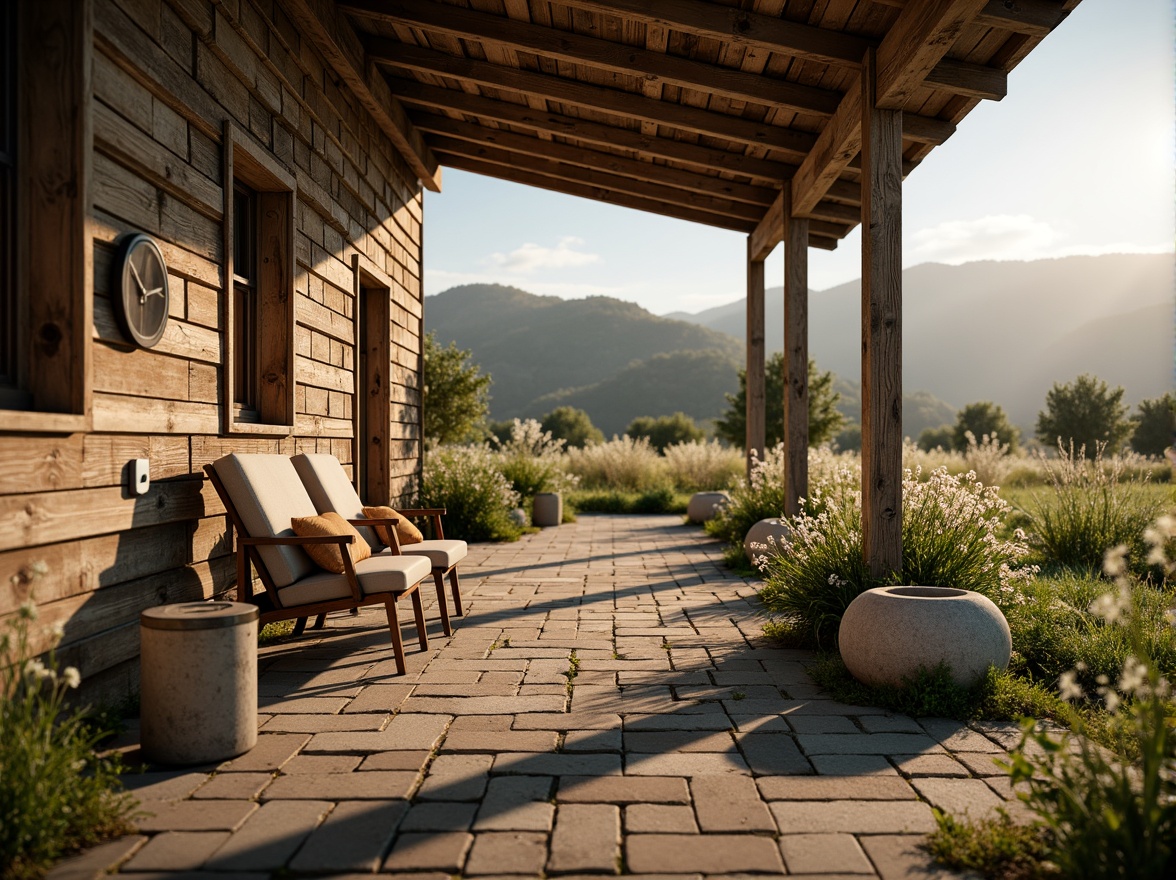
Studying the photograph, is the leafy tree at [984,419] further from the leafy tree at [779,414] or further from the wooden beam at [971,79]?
the wooden beam at [971,79]

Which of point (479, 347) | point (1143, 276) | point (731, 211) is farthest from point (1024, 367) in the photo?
point (731, 211)

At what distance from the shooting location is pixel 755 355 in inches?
346

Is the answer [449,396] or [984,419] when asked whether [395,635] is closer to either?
[449,396]

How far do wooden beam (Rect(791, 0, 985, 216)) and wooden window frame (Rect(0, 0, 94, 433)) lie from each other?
3.40m

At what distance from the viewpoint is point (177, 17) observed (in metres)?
3.70

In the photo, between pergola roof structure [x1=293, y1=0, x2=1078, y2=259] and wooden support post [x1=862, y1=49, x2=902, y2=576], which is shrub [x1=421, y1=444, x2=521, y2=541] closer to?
pergola roof structure [x1=293, y1=0, x2=1078, y2=259]

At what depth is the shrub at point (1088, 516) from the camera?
268 inches

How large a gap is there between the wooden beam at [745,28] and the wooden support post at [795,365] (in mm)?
2376

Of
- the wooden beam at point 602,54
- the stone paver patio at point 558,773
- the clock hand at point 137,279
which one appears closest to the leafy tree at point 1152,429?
the wooden beam at point 602,54

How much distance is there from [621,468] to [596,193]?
8252 millimetres

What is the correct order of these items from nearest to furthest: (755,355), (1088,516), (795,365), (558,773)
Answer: (558,773) < (1088,516) < (795,365) < (755,355)

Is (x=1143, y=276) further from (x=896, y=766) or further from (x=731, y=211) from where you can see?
(x=896, y=766)

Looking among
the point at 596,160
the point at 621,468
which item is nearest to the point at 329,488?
the point at 596,160

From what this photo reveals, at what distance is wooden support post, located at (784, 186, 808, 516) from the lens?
7.05 metres
